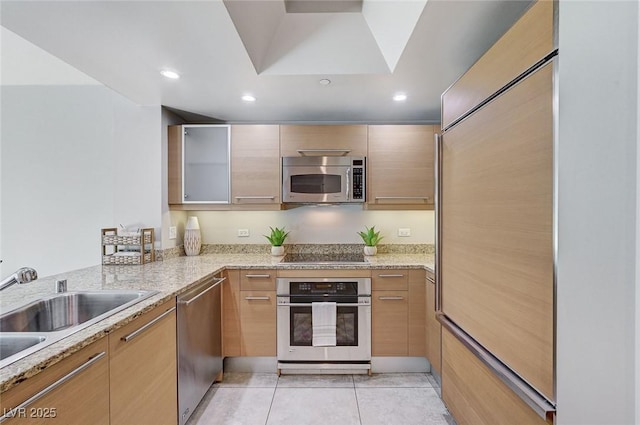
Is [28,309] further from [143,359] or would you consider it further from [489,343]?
[489,343]

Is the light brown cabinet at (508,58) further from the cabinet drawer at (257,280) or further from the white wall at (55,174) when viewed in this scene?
the white wall at (55,174)

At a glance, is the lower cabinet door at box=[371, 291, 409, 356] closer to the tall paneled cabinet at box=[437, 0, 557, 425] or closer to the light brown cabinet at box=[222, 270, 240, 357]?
the tall paneled cabinet at box=[437, 0, 557, 425]

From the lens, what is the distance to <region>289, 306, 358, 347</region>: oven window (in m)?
2.42

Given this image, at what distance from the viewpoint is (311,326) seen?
2.42 meters

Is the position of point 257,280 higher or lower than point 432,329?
higher

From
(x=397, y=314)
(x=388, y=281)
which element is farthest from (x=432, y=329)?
(x=388, y=281)

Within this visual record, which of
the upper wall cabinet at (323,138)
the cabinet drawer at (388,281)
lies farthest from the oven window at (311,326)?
the upper wall cabinet at (323,138)

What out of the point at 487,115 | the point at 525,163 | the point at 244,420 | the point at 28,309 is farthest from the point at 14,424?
the point at 487,115

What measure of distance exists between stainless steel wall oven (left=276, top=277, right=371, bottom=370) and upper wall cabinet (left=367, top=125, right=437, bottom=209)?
84 cm

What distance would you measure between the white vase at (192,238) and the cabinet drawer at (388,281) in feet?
5.53

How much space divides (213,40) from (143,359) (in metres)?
1.59

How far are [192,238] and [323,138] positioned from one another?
1.56 metres

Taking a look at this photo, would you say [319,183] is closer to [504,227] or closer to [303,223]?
[303,223]

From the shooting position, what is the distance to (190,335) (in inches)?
73.0
